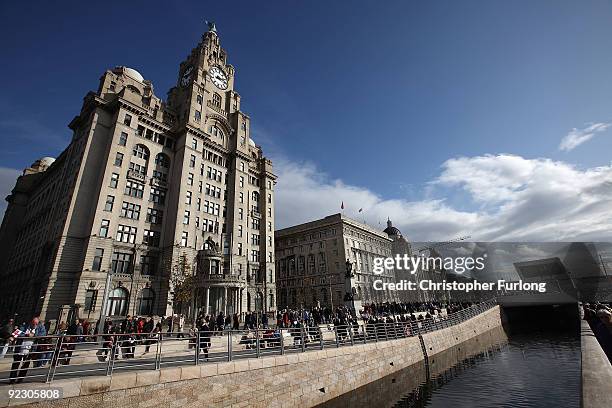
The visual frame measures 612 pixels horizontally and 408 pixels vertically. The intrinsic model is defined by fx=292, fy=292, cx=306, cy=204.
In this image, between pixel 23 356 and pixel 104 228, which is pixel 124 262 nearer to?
pixel 104 228

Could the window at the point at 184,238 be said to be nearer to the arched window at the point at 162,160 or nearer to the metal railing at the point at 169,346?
the arched window at the point at 162,160

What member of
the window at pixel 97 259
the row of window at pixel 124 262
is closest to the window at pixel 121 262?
the row of window at pixel 124 262

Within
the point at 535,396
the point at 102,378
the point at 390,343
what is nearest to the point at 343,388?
the point at 390,343

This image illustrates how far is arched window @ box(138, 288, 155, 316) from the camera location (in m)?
36.7

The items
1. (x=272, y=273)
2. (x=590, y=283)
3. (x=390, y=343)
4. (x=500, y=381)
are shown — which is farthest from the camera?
(x=590, y=283)

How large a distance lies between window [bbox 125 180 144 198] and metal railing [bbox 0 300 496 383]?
21.9 metres

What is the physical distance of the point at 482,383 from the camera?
18.6m

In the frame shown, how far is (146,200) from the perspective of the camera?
4166 centimetres

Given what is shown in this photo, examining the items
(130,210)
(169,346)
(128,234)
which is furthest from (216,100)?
(169,346)

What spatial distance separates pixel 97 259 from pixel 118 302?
18.7 feet

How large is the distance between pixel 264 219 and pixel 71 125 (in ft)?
116

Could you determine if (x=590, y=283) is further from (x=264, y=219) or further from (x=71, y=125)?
(x=71, y=125)

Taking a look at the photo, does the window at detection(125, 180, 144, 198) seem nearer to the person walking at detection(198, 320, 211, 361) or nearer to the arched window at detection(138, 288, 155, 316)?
the arched window at detection(138, 288, 155, 316)

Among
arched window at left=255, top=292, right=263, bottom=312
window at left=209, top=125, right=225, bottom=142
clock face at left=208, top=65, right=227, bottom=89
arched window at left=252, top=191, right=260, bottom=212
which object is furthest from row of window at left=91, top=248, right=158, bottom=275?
clock face at left=208, top=65, right=227, bottom=89
